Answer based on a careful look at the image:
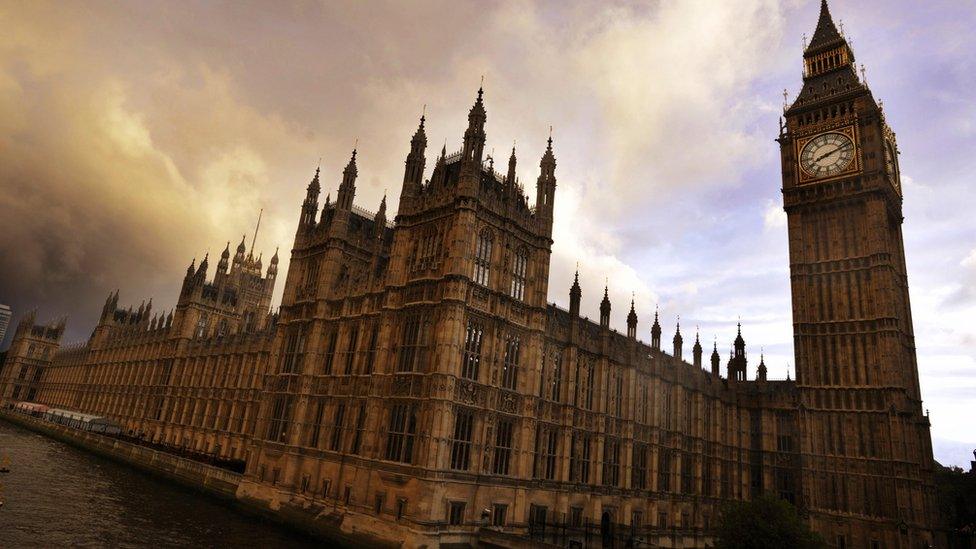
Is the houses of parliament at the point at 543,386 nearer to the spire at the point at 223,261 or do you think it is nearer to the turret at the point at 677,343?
the turret at the point at 677,343

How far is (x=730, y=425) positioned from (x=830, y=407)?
10147 mm

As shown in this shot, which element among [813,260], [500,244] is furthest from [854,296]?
[500,244]

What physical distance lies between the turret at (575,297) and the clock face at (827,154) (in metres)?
39.8

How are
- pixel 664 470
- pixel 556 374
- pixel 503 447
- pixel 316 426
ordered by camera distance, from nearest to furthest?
pixel 503 447
pixel 556 374
pixel 316 426
pixel 664 470

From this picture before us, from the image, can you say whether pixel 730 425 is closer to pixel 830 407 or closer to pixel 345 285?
pixel 830 407

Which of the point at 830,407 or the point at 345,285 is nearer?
the point at 345,285

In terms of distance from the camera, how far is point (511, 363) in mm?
40688

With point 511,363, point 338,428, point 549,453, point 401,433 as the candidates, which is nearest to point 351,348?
point 338,428

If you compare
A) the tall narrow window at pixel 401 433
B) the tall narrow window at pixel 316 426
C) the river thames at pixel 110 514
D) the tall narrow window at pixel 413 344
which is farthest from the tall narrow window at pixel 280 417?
the tall narrow window at pixel 413 344

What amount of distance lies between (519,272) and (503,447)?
40.8ft

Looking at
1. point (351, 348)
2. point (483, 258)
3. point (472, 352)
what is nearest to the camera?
point (472, 352)

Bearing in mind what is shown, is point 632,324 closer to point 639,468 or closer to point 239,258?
point 639,468

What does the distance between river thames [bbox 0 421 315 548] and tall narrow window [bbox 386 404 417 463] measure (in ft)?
27.5

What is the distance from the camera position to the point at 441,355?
3638 cm
